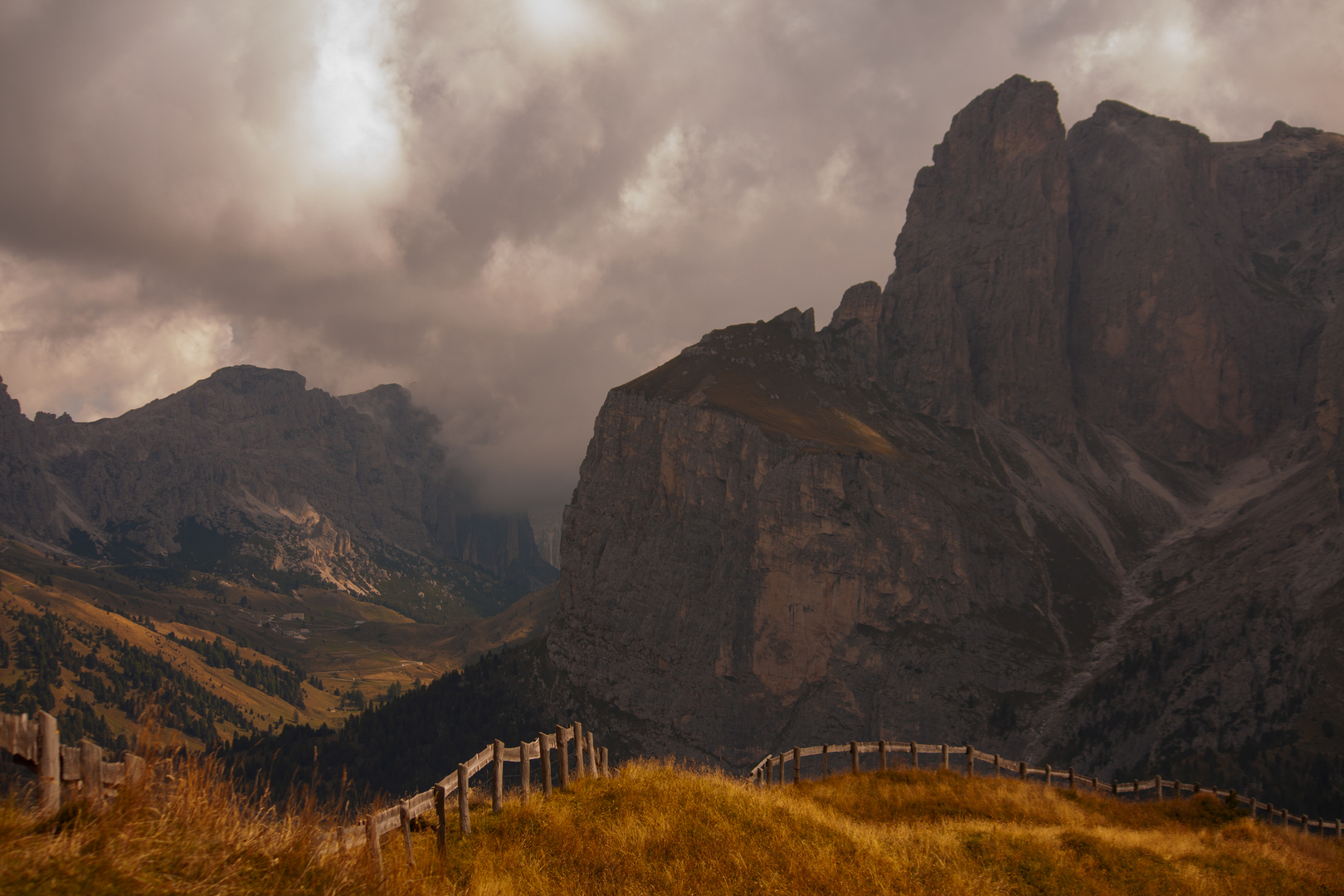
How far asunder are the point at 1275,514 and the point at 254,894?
202 metres

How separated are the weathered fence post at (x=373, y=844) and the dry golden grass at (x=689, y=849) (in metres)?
0.23

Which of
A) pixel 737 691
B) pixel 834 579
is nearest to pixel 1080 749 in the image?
pixel 834 579

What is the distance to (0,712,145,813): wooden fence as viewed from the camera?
9484 millimetres

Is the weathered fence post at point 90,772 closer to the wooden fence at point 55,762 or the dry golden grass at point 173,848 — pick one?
the wooden fence at point 55,762

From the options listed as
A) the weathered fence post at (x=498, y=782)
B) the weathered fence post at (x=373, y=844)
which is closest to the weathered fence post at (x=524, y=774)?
the weathered fence post at (x=498, y=782)

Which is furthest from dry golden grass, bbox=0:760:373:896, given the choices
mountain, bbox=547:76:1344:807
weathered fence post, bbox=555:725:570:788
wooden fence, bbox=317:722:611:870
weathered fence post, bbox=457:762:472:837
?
mountain, bbox=547:76:1344:807

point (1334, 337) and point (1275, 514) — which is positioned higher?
point (1334, 337)

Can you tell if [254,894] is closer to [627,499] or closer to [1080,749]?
[1080,749]

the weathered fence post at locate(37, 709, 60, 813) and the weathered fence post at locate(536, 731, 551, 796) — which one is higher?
the weathered fence post at locate(37, 709, 60, 813)

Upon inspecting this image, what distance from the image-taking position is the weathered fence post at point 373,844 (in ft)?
Answer: 37.1

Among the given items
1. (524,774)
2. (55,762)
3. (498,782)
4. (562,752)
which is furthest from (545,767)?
(55,762)

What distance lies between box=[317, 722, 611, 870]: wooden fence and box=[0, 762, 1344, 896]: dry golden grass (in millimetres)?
296

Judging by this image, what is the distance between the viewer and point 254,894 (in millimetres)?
9617

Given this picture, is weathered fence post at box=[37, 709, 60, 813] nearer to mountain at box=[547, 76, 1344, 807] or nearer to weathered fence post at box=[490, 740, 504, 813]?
weathered fence post at box=[490, 740, 504, 813]
